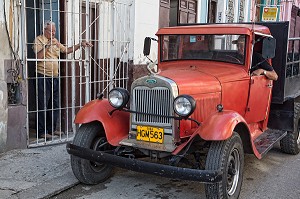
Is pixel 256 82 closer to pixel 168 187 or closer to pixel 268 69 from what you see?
pixel 268 69

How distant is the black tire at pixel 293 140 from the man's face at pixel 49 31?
4.22 m

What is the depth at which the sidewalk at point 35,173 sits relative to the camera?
4.42 metres

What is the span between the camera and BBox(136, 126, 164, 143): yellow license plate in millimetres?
4244

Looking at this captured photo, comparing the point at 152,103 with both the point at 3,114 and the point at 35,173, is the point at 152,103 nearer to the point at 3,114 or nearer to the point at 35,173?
the point at 35,173

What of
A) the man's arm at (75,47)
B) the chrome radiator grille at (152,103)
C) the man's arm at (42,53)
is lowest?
the chrome radiator grille at (152,103)

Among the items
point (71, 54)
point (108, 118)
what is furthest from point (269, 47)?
point (71, 54)

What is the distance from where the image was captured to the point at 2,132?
5.53m

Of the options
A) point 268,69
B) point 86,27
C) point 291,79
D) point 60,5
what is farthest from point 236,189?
point 60,5

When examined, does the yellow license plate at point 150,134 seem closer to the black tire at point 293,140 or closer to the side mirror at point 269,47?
the side mirror at point 269,47

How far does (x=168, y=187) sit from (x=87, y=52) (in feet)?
10.1

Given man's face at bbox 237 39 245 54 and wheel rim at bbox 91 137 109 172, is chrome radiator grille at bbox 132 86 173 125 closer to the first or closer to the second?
wheel rim at bbox 91 137 109 172

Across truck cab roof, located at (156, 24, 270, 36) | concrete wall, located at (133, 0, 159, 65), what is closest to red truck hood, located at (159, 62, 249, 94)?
truck cab roof, located at (156, 24, 270, 36)

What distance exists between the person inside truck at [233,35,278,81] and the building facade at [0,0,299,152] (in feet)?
9.29

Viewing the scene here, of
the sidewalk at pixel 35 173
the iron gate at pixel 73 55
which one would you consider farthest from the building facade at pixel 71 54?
the sidewalk at pixel 35 173
